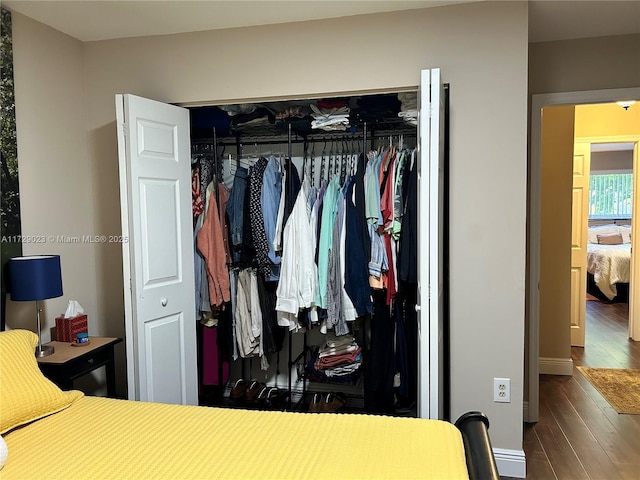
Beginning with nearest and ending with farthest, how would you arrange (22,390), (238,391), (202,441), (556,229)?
(202,441) < (22,390) < (238,391) < (556,229)

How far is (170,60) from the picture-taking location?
3.02 m

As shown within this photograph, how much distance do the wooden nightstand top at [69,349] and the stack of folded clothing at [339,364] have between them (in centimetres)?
129

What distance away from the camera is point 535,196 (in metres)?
3.20

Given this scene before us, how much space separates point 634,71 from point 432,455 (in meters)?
2.70

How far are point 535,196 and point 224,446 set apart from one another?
2478mm

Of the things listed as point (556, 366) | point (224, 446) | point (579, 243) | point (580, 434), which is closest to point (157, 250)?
point (224, 446)

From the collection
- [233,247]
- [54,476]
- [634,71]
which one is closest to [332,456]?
[54,476]

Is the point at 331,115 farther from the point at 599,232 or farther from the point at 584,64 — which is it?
the point at 599,232

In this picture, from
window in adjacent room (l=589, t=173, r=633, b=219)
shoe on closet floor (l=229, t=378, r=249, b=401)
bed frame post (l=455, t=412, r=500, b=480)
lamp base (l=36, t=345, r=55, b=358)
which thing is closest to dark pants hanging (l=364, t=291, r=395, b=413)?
shoe on closet floor (l=229, t=378, r=249, b=401)

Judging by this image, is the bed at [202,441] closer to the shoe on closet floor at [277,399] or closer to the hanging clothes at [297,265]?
the hanging clothes at [297,265]

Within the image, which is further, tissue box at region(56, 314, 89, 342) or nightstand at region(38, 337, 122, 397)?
tissue box at region(56, 314, 89, 342)

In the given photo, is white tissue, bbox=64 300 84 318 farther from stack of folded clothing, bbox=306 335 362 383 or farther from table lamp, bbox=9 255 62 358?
stack of folded clothing, bbox=306 335 362 383

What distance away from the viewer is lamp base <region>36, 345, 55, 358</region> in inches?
99.5

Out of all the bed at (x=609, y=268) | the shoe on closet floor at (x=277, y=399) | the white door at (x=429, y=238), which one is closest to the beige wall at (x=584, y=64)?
the white door at (x=429, y=238)
